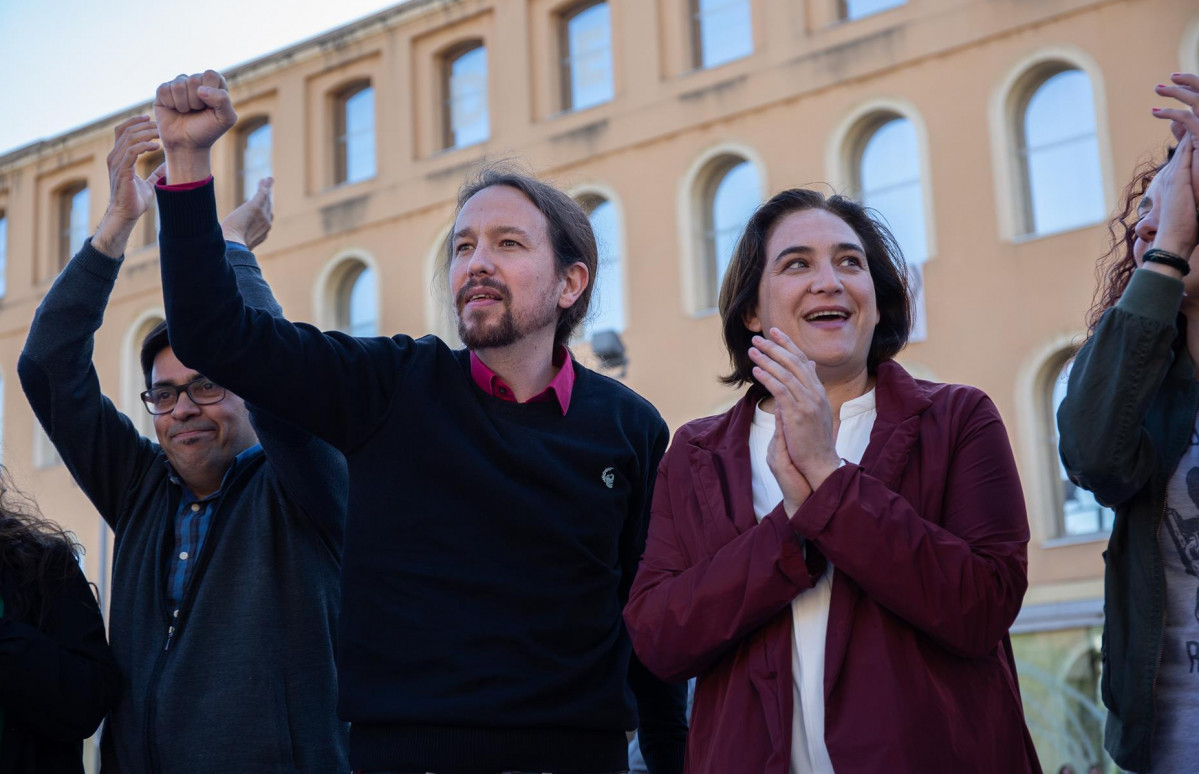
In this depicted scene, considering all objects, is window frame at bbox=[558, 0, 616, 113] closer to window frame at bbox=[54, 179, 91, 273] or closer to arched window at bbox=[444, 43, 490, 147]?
arched window at bbox=[444, 43, 490, 147]

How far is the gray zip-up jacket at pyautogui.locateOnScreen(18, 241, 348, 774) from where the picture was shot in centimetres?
396

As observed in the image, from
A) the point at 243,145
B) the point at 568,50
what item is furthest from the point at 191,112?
the point at 243,145

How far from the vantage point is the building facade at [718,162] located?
55.5 ft

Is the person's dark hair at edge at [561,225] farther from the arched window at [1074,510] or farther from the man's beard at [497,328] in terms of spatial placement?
the arched window at [1074,510]

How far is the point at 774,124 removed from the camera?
1947 cm

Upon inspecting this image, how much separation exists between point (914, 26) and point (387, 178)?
878 cm

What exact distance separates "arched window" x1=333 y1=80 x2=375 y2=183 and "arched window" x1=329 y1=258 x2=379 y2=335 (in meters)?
1.47

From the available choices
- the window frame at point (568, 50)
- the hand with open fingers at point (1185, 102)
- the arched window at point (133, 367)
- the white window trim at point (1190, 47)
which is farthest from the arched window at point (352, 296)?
the hand with open fingers at point (1185, 102)

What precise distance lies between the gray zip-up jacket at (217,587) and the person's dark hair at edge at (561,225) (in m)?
0.66

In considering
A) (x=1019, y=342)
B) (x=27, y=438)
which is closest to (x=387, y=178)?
(x=27, y=438)

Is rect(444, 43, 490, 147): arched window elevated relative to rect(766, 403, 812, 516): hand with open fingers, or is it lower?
elevated

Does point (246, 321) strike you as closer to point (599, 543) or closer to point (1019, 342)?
point (599, 543)

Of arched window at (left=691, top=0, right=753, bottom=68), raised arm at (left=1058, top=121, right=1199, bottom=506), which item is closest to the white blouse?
raised arm at (left=1058, top=121, right=1199, bottom=506)

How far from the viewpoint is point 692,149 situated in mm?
20266
